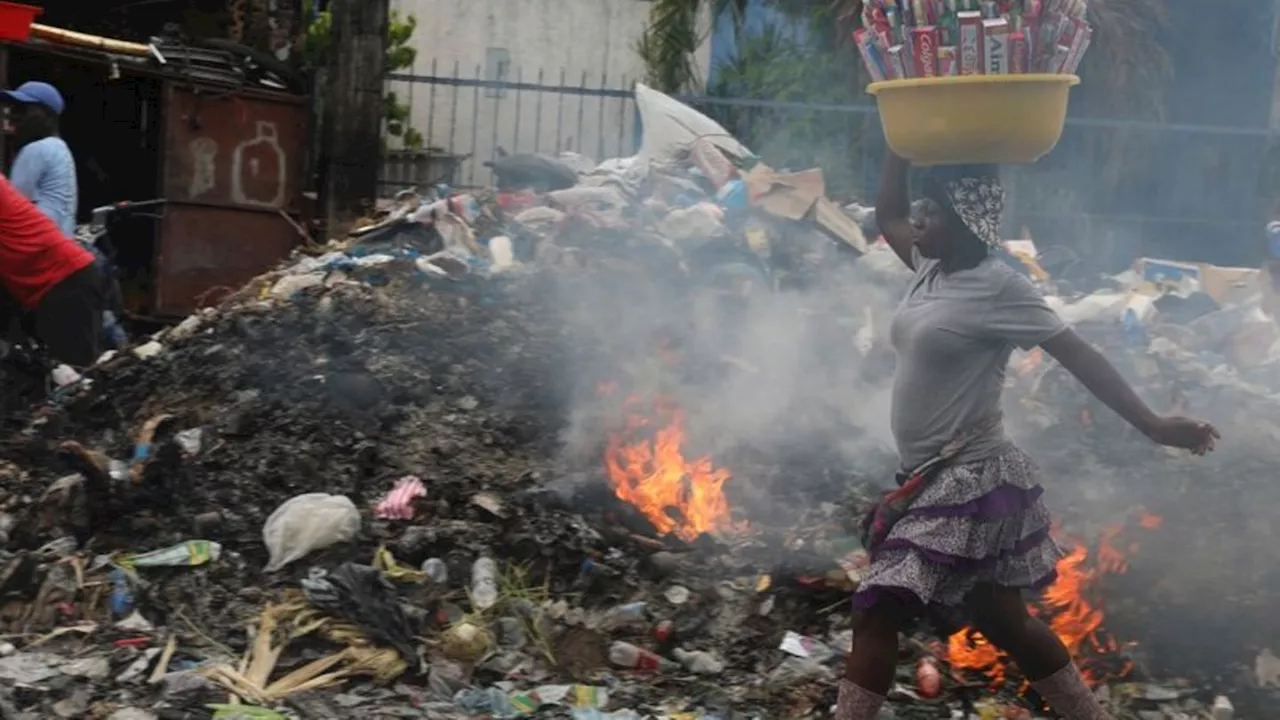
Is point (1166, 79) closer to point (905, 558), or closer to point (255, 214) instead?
point (255, 214)

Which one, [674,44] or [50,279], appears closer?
[50,279]

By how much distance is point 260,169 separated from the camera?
10953mm

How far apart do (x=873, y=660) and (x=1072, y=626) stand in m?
1.31

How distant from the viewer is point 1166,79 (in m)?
15.4

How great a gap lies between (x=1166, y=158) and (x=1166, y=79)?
2.33 meters

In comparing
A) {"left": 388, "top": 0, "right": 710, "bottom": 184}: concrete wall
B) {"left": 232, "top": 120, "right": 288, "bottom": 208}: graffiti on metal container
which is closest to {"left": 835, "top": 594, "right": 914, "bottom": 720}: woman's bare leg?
{"left": 232, "top": 120, "right": 288, "bottom": 208}: graffiti on metal container

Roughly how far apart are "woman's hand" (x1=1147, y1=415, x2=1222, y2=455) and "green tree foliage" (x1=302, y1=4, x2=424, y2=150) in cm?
1149

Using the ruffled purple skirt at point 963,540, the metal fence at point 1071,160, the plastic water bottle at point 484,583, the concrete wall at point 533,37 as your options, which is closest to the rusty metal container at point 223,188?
the metal fence at point 1071,160

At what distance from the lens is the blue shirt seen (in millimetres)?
7891

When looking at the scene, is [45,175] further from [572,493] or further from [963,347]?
[963,347]

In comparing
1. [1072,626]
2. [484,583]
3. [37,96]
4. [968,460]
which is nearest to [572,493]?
[484,583]

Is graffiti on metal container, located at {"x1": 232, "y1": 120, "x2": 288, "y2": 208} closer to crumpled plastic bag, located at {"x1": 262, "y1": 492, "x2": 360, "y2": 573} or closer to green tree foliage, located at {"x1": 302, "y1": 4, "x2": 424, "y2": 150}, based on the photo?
green tree foliage, located at {"x1": 302, "y1": 4, "x2": 424, "y2": 150}

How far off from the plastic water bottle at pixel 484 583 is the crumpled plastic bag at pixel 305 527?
1.48ft

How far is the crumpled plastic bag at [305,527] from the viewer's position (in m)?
5.09
